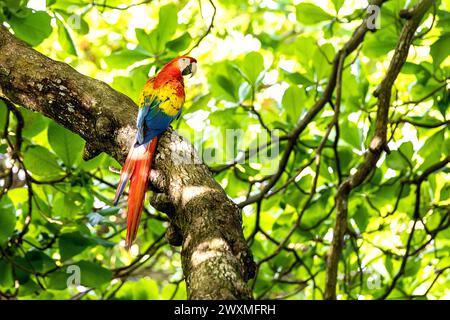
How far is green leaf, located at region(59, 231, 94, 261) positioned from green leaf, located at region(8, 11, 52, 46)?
2.54 feet

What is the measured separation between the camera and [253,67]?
8.68 ft

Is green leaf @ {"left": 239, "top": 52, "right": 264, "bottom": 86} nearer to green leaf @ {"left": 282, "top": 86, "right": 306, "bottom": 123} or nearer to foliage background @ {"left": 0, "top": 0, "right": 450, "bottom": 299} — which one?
foliage background @ {"left": 0, "top": 0, "right": 450, "bottom": 299}

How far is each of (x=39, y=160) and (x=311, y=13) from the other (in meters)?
1.29

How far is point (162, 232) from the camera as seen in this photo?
2971mm

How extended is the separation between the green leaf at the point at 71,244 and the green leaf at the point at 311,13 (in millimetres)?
1313

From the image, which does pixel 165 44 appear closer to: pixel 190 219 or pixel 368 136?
pixel 368 136

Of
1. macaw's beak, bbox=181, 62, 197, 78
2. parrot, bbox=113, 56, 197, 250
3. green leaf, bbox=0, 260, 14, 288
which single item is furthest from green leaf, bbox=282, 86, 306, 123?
green leaf, bbox=0, 260, 14, 288

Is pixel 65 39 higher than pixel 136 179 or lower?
higher

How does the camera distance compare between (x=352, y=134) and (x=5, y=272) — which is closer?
(x=5, y=272)

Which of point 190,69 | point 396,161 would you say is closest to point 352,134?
point 396,161

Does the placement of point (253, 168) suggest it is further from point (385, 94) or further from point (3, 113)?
point (3, 113)

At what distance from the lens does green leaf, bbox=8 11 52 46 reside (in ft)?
7.32

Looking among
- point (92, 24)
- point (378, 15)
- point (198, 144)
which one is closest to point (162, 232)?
point (198, 144)
